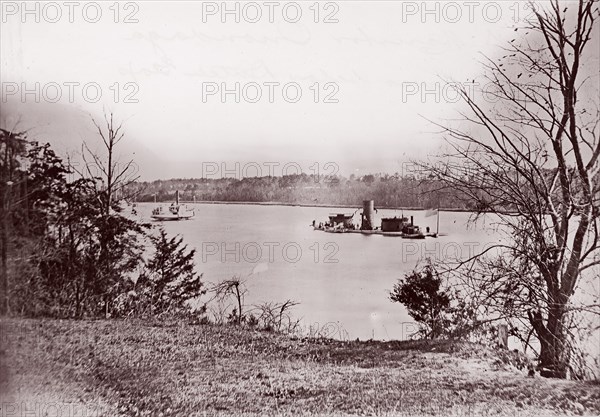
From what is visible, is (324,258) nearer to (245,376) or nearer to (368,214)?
(368,214)

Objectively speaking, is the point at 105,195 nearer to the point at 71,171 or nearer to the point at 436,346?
the point at 71,171

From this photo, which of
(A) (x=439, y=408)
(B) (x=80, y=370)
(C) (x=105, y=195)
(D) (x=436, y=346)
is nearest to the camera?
(A) (x=439, y=408)

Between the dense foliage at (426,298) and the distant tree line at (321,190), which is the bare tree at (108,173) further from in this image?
the dense foliage at (426,298)

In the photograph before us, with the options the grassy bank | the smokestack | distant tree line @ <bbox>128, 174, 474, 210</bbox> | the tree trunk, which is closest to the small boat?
distant tree line @ <bbox>128, 174, 474, 210</bbox>

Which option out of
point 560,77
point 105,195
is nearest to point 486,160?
point 560,77

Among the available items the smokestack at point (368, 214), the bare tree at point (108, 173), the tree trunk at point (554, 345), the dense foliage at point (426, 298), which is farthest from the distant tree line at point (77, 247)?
the tree trunk at point (554, 345)

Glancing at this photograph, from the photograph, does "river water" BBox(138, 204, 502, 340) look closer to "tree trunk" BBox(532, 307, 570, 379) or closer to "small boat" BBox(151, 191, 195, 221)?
"small boat" BBox(151, 191, 195, 221)
